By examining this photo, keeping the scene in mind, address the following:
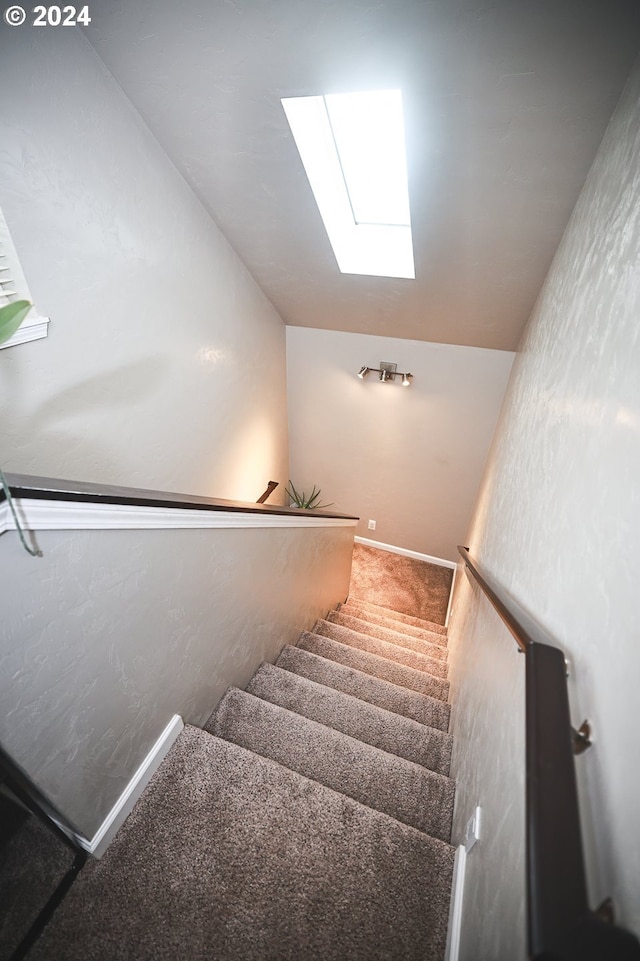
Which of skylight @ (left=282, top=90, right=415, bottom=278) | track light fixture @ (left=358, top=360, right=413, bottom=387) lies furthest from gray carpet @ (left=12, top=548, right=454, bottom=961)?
track light fixture @ (left=358, top=360, right=413, bottom=387)

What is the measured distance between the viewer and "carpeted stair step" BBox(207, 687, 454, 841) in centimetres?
146

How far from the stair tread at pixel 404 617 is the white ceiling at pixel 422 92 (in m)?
3.13

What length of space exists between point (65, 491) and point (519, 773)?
1.16m

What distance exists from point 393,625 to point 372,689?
159 cm

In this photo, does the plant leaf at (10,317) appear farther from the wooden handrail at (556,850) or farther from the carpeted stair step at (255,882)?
the carpeted stair step at (255,882)

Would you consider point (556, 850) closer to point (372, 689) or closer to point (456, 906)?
point (456, 906)

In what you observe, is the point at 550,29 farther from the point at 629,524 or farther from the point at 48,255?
the point at 48,255

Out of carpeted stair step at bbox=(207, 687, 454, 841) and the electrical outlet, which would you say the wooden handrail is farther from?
carpeted stair step at bbox=(207, 687, 454, 841)

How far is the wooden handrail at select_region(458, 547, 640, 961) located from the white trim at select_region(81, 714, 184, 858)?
1.32m

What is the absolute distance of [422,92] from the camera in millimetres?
1542

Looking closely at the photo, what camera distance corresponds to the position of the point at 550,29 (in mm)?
1252

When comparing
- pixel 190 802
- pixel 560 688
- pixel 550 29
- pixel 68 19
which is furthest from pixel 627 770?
pixel 68 19

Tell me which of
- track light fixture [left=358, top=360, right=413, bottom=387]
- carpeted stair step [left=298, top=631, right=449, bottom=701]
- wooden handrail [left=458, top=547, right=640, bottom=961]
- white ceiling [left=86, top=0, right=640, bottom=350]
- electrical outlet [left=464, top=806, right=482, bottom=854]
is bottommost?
carpeted stair step [left=298, top=631, right=449, bottom=701]

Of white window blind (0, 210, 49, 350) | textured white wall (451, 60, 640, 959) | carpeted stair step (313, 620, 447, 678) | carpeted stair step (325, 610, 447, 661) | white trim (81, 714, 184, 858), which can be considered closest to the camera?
textured white wall (451, 60, 640, 959)
